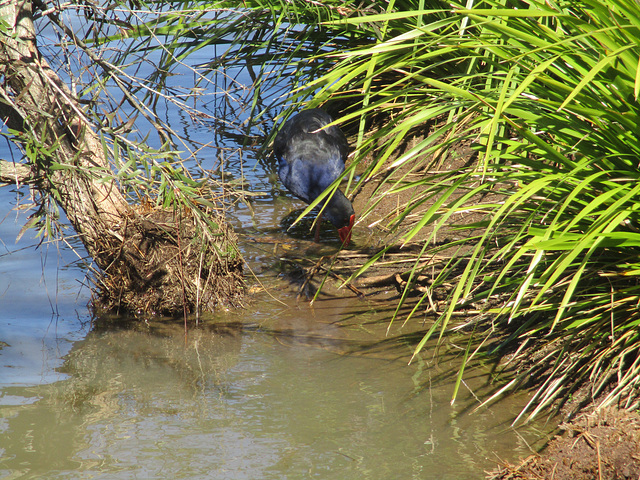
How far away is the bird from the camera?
4133 mm

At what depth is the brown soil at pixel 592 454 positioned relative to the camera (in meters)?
1.94

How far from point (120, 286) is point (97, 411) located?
0.98 m

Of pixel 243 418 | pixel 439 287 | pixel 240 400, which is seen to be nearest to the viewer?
pixel 243 418

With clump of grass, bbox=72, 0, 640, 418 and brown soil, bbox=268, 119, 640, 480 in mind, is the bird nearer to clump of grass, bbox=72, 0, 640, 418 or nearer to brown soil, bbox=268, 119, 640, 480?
brown soil, bbox=268, 119, 640, 480

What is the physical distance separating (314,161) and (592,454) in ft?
9.23

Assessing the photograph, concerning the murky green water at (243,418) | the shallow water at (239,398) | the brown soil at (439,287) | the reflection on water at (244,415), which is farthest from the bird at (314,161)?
the murky green water at (243,418)

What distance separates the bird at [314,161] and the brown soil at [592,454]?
2210 millimetres

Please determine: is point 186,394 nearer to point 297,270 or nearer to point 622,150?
point 297,270

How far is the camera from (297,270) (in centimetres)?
385

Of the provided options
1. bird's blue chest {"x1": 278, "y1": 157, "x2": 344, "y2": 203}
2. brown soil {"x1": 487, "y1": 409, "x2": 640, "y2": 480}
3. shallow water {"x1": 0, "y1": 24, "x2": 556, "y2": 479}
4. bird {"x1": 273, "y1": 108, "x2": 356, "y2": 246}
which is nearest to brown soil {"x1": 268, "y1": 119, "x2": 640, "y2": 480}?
brown soil {"x1": 487, "y1": 409, "x2": 640, "y2": 480}

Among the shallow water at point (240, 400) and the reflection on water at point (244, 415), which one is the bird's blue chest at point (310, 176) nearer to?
the shallow water at point (240, 400)

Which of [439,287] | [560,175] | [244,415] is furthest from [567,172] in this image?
[244,415]

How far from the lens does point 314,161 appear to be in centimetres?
431

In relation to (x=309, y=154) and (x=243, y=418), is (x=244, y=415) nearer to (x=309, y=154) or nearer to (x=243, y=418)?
(x=243, y=418)
